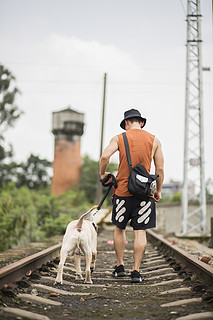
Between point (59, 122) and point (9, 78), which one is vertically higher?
point (9, 78)

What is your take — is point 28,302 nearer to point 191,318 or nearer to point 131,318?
point 131,318

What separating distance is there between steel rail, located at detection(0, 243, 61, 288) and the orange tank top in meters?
1.32

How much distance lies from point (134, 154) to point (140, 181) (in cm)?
37

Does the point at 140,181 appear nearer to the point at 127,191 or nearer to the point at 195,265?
the point at 127,191

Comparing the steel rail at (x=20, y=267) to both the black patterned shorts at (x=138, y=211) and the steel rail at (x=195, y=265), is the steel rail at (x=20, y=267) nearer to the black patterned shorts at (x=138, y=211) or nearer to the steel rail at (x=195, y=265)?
the black patterned shorts at (x=138, y=211)

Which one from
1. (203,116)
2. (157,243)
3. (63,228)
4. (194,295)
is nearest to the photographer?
(194,295)

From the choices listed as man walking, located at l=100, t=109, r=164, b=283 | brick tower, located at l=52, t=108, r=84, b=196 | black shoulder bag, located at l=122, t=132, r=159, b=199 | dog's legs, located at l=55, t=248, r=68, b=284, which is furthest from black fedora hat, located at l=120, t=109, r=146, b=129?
brick tower, located at l=52, t=108, r=84, b=196

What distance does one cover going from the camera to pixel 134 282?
→ 4434mm

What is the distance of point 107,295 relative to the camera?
3727mm

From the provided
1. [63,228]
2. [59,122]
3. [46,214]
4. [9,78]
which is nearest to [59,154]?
[59,122]

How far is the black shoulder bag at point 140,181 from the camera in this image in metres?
4.45

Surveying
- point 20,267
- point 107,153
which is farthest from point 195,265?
point 20,267

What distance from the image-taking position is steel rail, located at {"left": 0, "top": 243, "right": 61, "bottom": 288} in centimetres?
358

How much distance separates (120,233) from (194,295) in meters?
1.56
